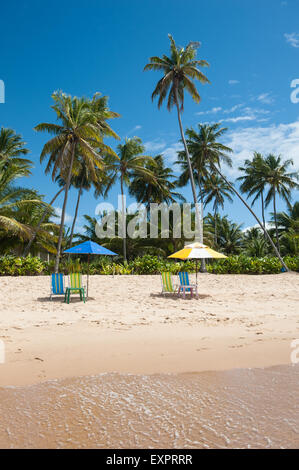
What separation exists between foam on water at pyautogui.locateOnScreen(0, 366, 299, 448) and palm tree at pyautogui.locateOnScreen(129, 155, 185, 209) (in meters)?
27.5

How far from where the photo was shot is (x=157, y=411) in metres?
3.40

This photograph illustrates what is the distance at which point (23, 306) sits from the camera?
9.25 metres

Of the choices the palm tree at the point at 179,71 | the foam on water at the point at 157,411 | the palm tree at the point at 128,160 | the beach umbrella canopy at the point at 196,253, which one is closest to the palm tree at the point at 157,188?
the palm tree at the point at 128,160

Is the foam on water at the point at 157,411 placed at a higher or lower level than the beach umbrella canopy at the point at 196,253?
lower

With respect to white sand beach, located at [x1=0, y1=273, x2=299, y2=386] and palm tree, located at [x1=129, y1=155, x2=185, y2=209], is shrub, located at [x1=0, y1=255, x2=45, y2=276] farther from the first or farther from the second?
palm tree, located at [x1=129, y1=155, x2=185, y2=209]

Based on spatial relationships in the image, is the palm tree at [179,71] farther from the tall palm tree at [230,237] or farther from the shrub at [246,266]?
the tall palm tree at [230,237]

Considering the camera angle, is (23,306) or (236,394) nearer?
(236,394)

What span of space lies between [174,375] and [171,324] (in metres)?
2.87

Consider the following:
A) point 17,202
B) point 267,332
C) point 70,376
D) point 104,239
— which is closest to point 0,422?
point 70,376

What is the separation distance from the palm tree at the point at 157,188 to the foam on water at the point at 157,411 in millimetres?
27545

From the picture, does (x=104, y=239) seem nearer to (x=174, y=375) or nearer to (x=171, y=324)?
(x=171, y=324)

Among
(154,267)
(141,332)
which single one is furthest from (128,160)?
(141,332)

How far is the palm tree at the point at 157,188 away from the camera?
3125cm

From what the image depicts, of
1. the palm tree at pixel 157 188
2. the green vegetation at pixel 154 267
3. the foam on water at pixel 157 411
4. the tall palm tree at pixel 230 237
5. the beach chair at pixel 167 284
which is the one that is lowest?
the foam on water at pixel 157 411
